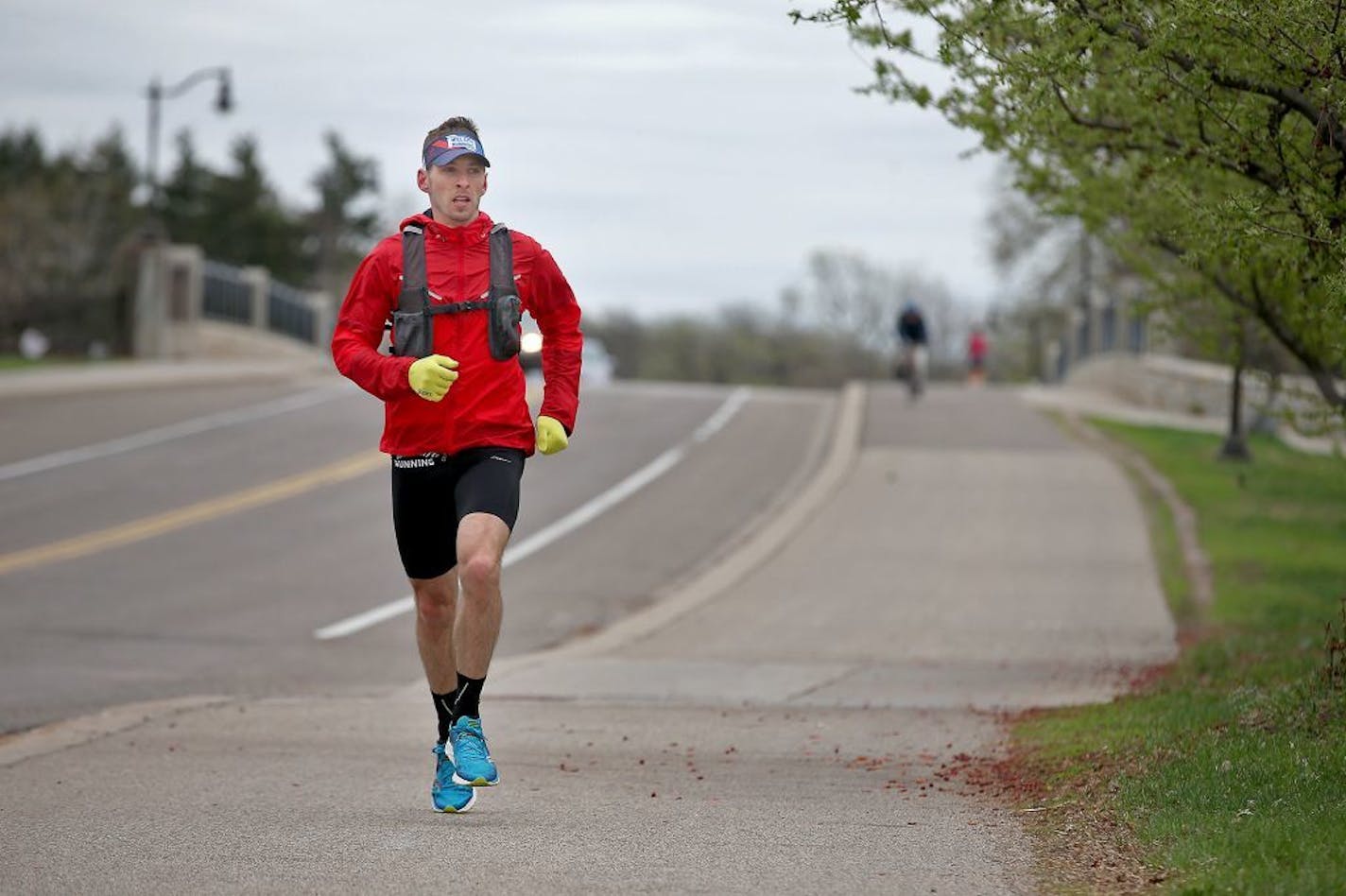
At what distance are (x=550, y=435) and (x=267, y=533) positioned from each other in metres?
13.8

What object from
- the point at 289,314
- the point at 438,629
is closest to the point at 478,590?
the point at 438,629

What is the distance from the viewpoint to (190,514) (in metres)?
21.1

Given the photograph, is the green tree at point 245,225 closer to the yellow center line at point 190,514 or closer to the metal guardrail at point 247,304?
the metal guardrail at point 247,304

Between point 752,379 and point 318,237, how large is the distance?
31.2 metres

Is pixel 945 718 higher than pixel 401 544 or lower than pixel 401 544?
lower

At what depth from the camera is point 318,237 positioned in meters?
107

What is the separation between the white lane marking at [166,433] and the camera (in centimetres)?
2431

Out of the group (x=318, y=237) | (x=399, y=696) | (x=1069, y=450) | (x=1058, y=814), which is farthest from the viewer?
(x=318, y=237)

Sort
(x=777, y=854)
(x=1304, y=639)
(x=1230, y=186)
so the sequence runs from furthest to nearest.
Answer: (x=1304, y=639) < (x=1230, y=186) < (x=777, y=854)

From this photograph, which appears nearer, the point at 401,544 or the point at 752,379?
the point at 401,544

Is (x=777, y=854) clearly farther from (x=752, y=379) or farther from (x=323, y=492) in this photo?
(x=752, y=379)

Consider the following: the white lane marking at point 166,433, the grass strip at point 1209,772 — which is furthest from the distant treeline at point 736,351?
the grass strip at point 1209,772

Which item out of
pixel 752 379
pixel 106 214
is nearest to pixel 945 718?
pixel 106 214

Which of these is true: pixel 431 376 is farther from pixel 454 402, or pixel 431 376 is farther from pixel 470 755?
pixel 470 755
